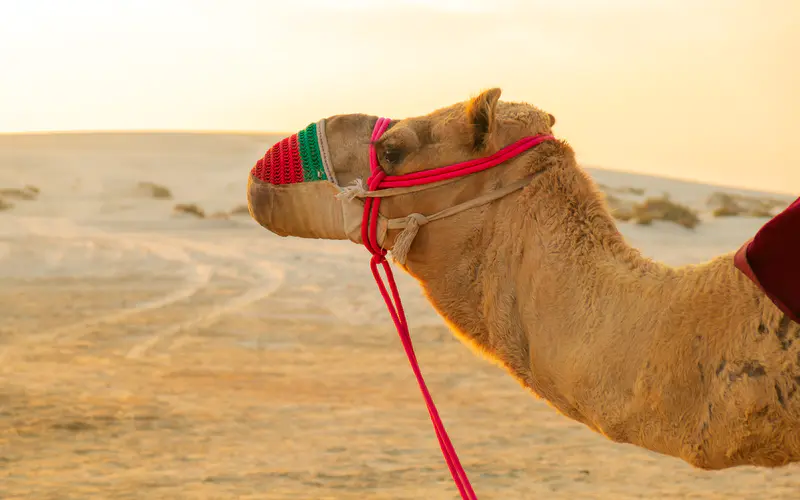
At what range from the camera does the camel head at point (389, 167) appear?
9.30 feet

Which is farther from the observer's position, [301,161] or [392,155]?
[301,161]

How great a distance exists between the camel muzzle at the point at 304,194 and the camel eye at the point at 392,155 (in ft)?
0.54

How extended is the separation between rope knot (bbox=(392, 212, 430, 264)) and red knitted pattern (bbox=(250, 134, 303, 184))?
42 centimetres

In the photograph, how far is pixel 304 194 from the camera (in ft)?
10.0

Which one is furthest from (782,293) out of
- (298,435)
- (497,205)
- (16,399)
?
(16,399)

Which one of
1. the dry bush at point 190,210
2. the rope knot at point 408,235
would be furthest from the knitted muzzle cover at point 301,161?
the dry bush at point 190,210

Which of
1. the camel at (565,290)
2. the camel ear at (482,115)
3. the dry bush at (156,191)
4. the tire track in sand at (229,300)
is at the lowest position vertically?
the dry bush at (156,191)

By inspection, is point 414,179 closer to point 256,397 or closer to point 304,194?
point 304,194

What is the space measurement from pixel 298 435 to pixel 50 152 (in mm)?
44502

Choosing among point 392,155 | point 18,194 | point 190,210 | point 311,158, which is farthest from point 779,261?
point 18,194

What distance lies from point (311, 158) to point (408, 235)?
0.44 meters

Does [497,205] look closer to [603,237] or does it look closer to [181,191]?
[603,237]

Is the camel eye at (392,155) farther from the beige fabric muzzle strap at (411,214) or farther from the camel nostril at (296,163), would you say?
the camel nostril at (296,163)

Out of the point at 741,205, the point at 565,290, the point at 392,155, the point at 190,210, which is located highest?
the point at 392,155
